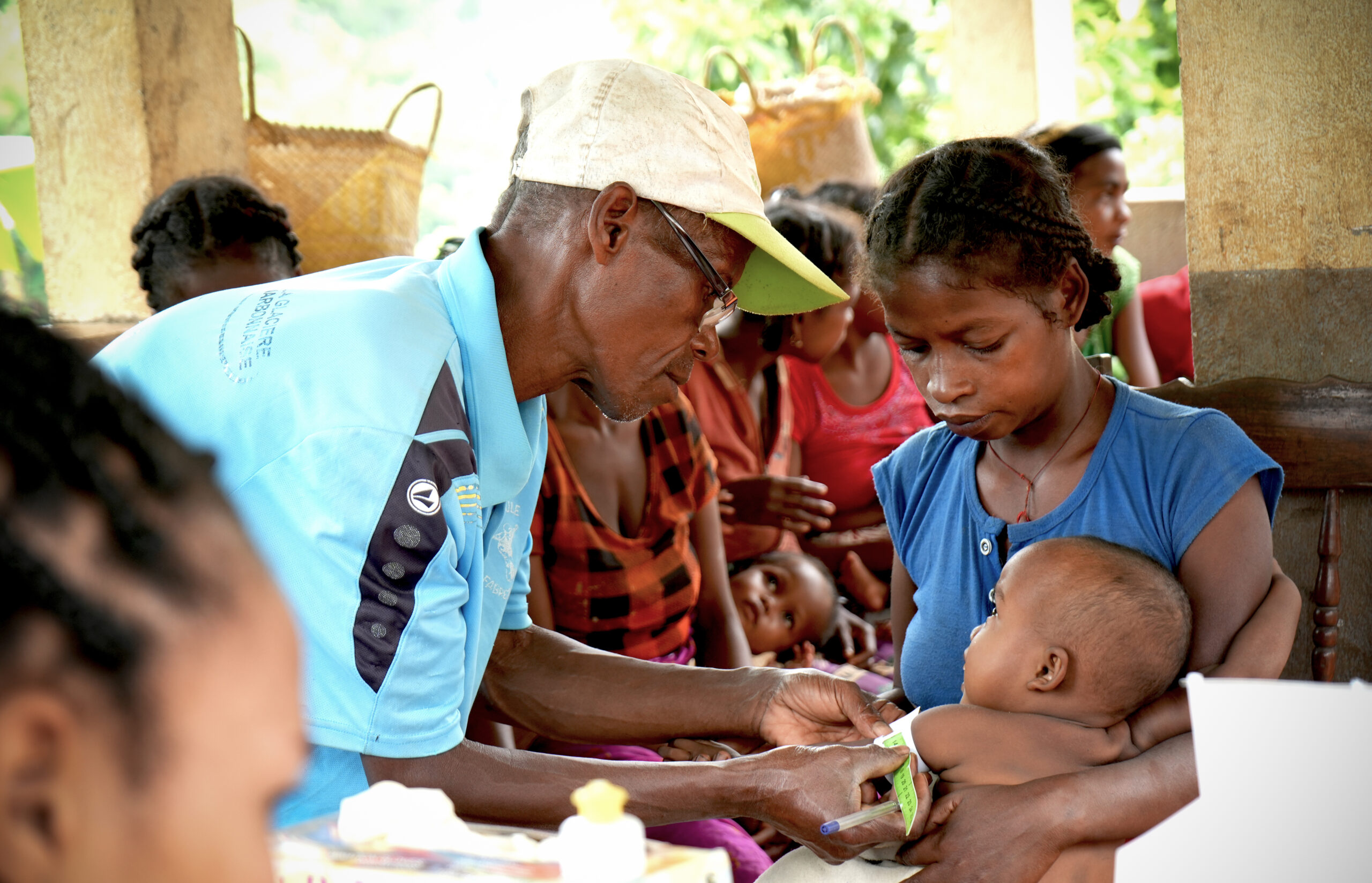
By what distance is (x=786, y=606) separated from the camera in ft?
12.3

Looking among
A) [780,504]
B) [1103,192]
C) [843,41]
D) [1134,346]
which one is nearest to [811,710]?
[780,504]

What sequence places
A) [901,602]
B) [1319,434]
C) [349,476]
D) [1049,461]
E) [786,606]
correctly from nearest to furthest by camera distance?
1. [349,476]
2. [1049,461]
3. [901,602]
4. [1319,434]
5. [786,606]

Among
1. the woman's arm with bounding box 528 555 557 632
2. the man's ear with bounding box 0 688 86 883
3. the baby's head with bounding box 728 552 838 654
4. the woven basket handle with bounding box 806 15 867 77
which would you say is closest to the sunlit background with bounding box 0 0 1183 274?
the woven basket handle with bounding box 806 15 867 77

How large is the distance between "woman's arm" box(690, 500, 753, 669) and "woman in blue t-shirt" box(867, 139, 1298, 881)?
1076 mm

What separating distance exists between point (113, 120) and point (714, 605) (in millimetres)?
2934

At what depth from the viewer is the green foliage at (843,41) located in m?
10.1

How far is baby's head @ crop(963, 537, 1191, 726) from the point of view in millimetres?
1940

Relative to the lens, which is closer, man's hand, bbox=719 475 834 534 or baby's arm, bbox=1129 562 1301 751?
baby's arm, bbox=1129 562 1301 751

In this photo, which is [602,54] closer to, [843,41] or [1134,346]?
[843,41]

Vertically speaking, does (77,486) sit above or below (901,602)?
above

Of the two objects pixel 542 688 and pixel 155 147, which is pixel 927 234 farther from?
pixel 155 147

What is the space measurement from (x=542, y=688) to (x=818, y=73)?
15.2 ft

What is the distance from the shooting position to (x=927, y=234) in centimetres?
215

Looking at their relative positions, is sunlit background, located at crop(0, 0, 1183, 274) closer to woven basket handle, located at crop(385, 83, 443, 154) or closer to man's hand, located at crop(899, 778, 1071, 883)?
woven basket handle, located at crop(385, 83, 443, 154)
